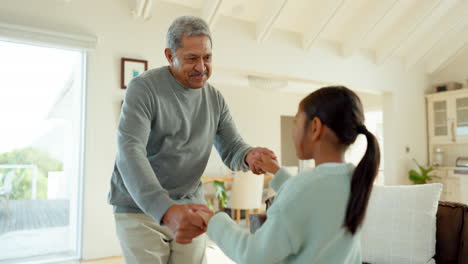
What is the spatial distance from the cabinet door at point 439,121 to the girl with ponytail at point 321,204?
6.60 meters

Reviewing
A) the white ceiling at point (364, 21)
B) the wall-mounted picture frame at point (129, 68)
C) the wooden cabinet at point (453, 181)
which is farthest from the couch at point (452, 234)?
the wooden cabinet at point (453, 181)

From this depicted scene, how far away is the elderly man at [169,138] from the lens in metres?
1.18

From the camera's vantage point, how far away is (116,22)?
3764 millimetres

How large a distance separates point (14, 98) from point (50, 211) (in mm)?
1141

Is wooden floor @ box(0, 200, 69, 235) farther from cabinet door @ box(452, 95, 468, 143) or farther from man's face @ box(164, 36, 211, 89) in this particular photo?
cabinet door @ box(452, 95, 468, 143)

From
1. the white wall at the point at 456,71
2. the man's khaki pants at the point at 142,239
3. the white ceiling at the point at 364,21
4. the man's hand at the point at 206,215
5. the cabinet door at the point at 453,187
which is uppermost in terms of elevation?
the white ceiling at the point at 364,21

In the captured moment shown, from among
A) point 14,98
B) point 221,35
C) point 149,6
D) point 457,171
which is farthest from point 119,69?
point 457,171

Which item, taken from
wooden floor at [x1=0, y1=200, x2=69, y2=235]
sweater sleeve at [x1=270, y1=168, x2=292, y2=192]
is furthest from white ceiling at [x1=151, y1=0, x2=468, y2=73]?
sweater sleeve at [x1=270, y1=168, x2=292, y2=192]

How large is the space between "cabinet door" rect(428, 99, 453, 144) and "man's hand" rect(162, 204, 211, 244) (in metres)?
6.80

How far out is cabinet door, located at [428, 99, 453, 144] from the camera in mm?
6623

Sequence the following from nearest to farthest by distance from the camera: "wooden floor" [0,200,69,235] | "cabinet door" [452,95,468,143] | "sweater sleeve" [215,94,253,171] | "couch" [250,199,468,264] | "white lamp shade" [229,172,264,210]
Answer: "sweater sleeve" [215,94,253,171] < "couch" [250,199,468,264] < "wooden floor" [0,200,69,235] < "white lamp shade" [229,172,264,210] < "cabinet door" [452,95,468,143]

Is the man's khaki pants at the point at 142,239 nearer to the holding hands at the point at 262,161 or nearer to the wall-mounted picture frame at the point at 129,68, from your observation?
the holding hands at the point at 262,161

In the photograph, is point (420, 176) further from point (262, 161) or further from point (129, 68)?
point (262, 161)

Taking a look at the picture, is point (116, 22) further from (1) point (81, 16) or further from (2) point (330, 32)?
(2) point (330, 32)
